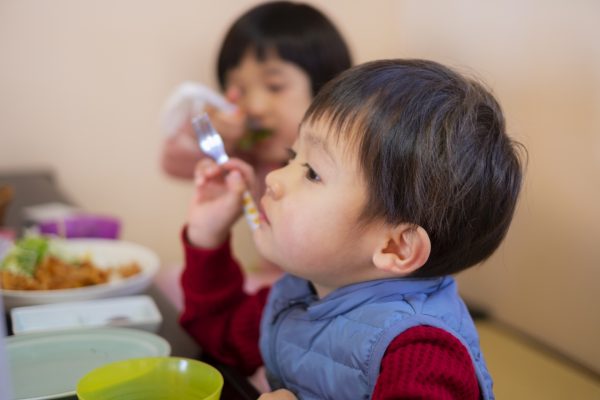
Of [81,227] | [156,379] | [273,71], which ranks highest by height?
[273,71]

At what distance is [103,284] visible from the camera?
1.04m

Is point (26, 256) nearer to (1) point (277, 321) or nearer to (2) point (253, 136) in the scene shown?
(1) point (277, 321)

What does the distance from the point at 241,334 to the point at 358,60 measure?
133 cm

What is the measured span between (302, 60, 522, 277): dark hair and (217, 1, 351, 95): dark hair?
0.86 meters

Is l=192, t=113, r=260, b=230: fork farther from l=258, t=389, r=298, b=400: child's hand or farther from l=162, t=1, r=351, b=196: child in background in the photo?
l=162, t=1, r=351, b=196: child in background

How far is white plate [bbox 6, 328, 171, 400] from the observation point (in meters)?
0.70

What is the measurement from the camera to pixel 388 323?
2.27 feet

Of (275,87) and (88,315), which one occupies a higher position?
(275,87)

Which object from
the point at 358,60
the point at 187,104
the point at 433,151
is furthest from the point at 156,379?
the point at 358,60

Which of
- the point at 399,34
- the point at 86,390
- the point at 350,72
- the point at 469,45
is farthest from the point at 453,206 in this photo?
the point at 399,34

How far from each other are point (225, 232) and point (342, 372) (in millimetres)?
351

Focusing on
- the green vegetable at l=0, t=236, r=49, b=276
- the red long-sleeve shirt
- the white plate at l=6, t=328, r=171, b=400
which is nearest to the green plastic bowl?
the white plate at l=6, t=328, r=171, b=400

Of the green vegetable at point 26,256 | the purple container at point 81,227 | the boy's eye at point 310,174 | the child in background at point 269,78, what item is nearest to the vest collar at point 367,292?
the boy's eye at point 310,174

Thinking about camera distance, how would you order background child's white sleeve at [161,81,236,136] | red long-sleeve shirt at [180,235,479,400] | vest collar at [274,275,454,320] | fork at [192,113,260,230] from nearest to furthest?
red long-sleeve shirt at [180,235,479,400], vest collar at [274,275,454,320], fork at [192,113,260,230], background child's white sleeve at [161,81,236,136]
